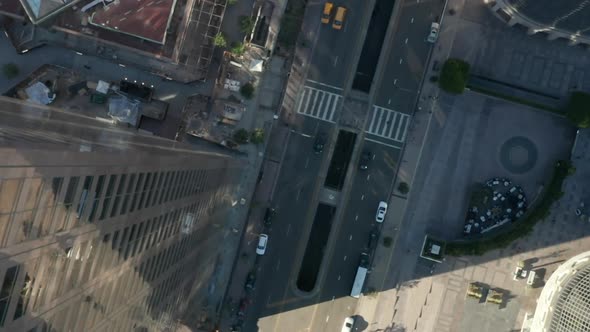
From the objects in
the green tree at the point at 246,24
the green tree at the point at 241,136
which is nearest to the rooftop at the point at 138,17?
the green tree at the point at 246,24

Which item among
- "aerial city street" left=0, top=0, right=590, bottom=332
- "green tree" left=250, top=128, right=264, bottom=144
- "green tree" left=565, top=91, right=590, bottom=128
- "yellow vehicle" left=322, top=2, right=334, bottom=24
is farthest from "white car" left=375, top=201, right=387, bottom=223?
"green tree" left=565, top=91, right=590, bottom=128

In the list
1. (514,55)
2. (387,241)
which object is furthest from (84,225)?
(514,55)

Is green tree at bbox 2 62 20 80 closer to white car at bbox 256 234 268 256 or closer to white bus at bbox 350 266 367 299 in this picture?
white car at bbox 256 234 268 256

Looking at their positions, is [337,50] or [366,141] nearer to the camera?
[337,50]

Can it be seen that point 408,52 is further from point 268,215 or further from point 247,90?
point 268,215

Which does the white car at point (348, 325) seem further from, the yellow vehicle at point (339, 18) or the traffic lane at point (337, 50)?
the yellow vehicle at point (339, 18)

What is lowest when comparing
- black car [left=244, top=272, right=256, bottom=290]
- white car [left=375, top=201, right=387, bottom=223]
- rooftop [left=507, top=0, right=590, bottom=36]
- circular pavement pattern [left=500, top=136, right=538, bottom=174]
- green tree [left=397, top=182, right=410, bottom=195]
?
black car [left=244, top=272, right=256, bottom=290]
